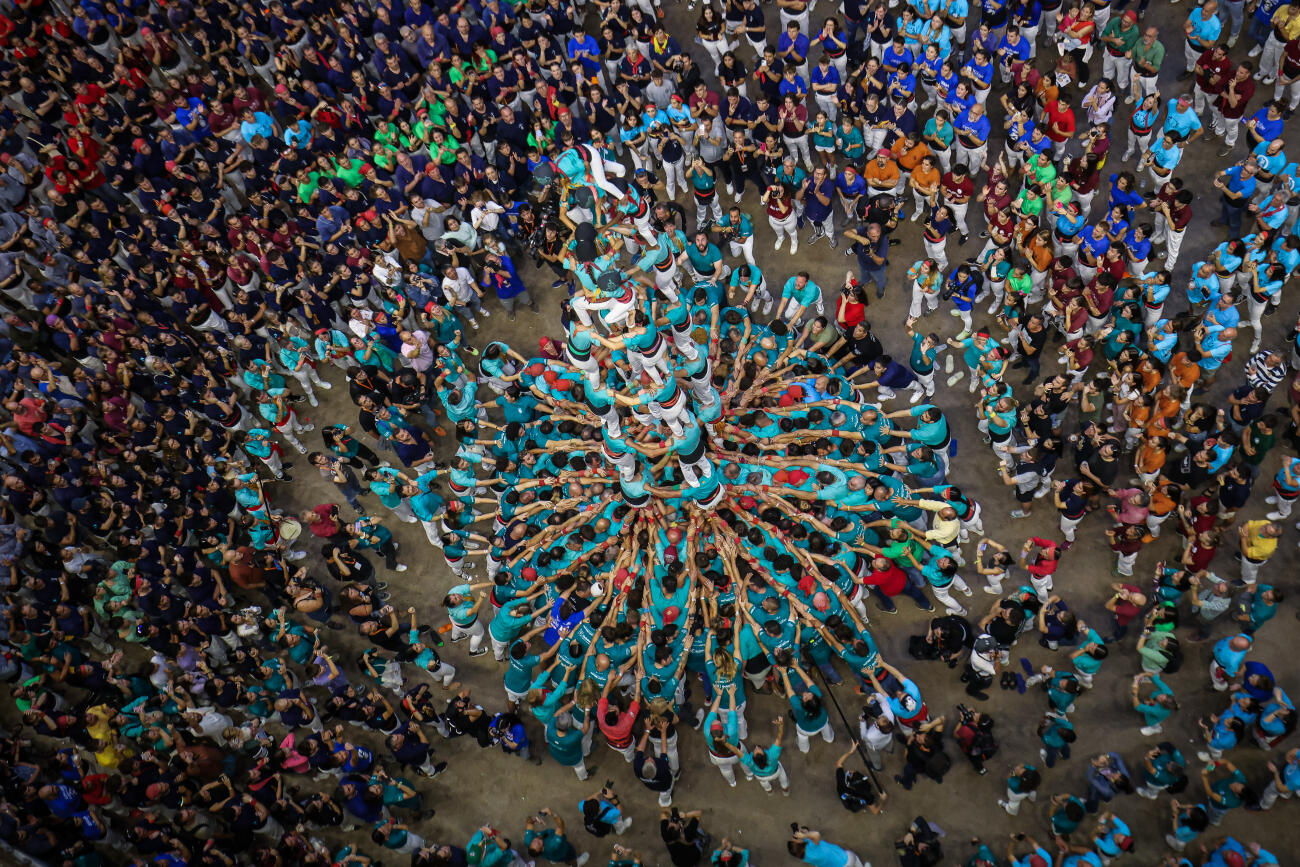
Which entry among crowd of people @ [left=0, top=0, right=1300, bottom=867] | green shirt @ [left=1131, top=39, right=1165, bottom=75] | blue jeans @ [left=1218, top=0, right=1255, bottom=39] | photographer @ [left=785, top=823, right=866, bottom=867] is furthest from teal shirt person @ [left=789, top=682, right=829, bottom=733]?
blue jeans @ [left=1218, top=0, right=1255, bottom=39]

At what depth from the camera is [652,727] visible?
17.8 metres

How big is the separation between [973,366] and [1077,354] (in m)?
1.89

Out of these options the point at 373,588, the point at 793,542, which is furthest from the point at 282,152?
the point at 793,542

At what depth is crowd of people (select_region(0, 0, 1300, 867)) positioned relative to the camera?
17.6 m

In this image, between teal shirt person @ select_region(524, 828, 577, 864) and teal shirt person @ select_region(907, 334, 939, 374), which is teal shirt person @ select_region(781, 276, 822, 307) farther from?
teal shirt person @ select_region(524, 828, 577, 864)

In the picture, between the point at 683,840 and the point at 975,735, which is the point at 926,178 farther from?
→ the point at 683,840

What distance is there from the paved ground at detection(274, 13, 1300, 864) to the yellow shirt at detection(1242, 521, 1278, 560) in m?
1.00

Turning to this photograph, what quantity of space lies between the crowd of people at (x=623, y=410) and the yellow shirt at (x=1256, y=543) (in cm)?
8

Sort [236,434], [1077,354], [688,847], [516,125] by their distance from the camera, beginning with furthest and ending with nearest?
1. [516,125]
2. [236,434]
3. [1077,354]
4. [688,847]

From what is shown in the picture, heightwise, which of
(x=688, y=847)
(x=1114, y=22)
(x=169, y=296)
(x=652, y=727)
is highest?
(x=1114, y=22)

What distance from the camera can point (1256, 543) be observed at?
688 inches

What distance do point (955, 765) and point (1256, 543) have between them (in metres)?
6.00

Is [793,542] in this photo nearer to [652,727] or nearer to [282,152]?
[652,727]

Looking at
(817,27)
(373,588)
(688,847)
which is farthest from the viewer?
(817,27)
